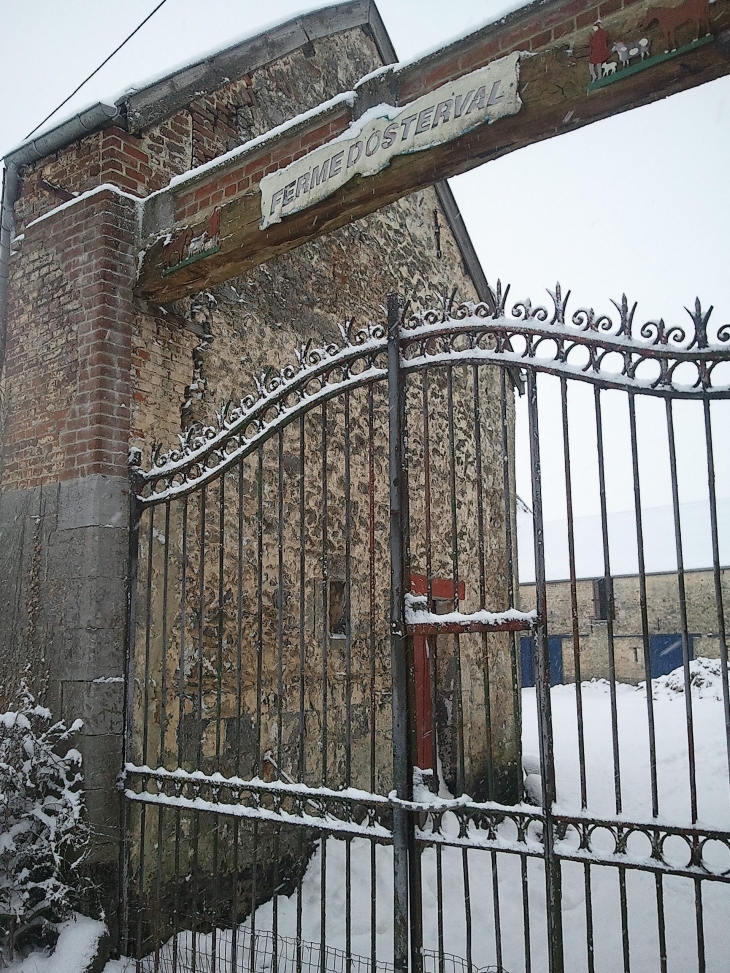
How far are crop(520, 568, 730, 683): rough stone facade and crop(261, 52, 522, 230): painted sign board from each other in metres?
18.0

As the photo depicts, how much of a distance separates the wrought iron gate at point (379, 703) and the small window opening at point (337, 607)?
33 mm

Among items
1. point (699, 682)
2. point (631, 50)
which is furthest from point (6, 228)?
point (699, 682)

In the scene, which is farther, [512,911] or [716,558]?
[512,911]

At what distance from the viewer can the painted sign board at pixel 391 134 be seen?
3.47 meters

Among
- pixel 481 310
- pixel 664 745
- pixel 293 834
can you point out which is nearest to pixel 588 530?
pixel 664 745

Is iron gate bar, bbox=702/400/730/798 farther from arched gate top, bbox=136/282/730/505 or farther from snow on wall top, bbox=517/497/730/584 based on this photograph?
snow on wall top, bbox=517/497/730/584

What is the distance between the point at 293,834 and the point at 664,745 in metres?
7.33

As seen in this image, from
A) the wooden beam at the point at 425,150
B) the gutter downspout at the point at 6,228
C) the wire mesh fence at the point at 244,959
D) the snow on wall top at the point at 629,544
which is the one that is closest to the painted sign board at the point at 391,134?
the wooden beam at the point at 425,150

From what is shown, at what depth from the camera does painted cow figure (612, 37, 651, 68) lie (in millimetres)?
3059

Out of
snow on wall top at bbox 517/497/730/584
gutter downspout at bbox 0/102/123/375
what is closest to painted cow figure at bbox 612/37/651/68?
gutter downspout at bbox 0/102/123/375

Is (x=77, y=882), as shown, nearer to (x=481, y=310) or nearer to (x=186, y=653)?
(x=186, y=653)

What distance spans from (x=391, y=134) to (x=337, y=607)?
13.2 feet

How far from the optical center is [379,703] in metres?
6.73

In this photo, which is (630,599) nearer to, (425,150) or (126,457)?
(126,457)
